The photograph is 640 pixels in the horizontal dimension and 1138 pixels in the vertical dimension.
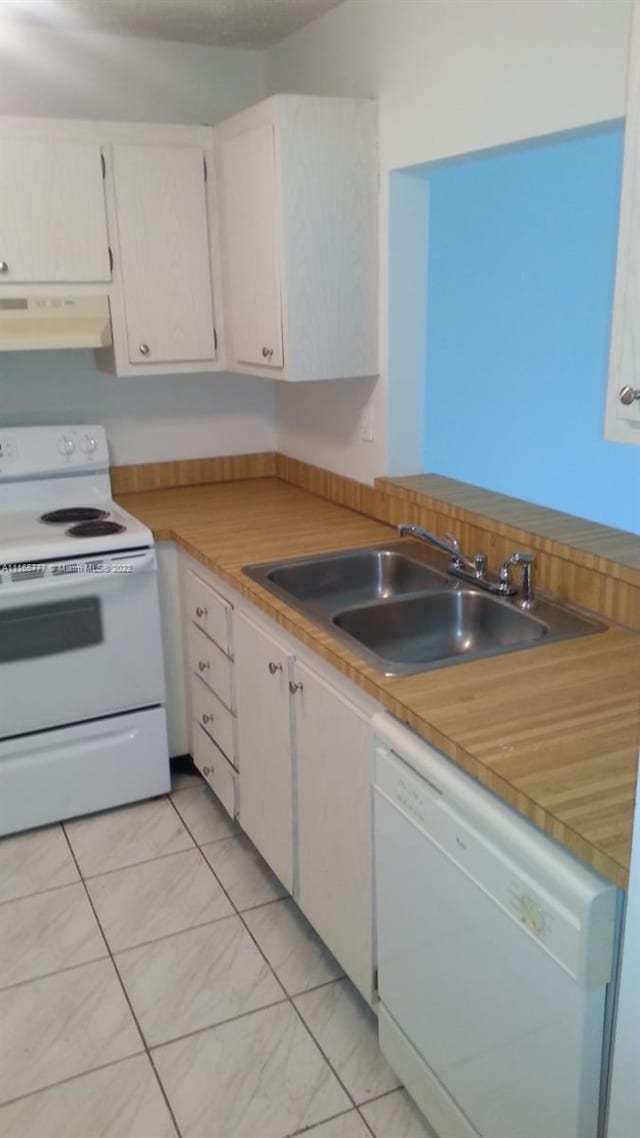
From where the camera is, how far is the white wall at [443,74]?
178cm

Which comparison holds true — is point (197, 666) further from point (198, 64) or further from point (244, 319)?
point (198, 64)

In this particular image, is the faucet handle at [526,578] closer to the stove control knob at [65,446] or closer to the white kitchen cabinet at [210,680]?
the white kitchen cabinet at [210,680]

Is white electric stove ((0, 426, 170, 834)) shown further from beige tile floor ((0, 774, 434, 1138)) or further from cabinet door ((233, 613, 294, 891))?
cabinet door ((233, 613, 294, 891))

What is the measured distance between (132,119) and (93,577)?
1.60 metres

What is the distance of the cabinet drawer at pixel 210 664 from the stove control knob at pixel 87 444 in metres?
0.76

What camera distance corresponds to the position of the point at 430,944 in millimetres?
1560

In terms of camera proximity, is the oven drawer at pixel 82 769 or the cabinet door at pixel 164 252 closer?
the oven drawer at pixel 82 769

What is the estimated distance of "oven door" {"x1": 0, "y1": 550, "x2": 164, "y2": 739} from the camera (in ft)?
8.45

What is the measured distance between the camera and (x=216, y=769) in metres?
2.77

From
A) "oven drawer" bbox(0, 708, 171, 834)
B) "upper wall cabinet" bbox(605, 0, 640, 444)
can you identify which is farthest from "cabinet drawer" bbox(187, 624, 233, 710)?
"upper wall cabinet" bbox(605, 0, 640, 444)

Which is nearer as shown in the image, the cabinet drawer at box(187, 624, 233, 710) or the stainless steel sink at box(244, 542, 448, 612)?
the stainless steel sink at box(244, 542, 448, 612)

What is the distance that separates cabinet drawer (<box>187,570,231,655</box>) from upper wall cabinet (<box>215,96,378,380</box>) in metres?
0.68

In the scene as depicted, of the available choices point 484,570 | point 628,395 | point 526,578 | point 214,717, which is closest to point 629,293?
point 628,395

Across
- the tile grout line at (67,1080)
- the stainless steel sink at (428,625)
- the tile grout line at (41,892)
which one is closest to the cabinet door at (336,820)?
the stainless steel sink at (428,625)
